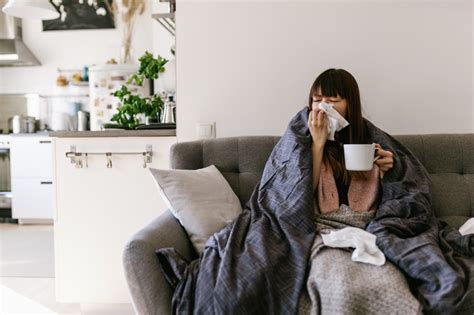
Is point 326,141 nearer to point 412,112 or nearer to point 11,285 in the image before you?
point 412,112

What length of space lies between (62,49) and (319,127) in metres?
4.67

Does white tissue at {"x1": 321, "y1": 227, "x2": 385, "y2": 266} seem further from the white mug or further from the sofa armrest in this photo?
the sofa armrest

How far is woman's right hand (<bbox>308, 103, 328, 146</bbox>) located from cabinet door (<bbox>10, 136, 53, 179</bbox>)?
3970 mm

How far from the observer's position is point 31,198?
16.5 feet

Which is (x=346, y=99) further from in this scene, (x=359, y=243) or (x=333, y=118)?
(x=359, y=243)

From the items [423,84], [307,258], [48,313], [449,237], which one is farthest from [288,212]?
[48,313]

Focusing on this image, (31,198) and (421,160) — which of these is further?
(31,198)

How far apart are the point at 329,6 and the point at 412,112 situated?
2.08 feet

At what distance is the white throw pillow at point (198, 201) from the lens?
1.69m

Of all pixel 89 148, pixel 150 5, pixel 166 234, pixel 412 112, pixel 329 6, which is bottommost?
pixel 166 234

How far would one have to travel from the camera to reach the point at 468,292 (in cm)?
126

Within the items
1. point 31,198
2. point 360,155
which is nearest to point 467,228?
point 360,155

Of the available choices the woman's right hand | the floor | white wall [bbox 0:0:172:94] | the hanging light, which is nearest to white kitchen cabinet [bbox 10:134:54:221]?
the floor

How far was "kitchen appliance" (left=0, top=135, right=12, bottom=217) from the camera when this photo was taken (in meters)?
5.14
